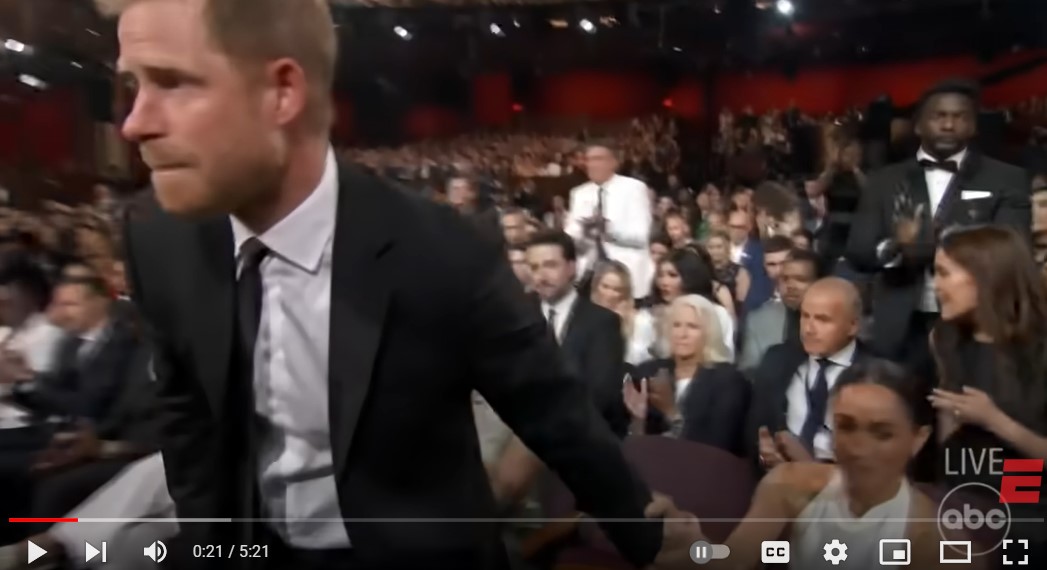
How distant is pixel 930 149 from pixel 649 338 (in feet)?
1.27

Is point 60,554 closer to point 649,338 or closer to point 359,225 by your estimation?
point 359,225

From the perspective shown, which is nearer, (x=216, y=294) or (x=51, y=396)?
(x=216, y=294)

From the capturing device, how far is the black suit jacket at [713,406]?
1165 mm

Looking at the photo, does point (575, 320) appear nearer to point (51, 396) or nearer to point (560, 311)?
point (560, 311)

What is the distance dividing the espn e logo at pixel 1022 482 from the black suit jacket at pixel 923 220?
0.21m

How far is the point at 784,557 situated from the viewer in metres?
1.20

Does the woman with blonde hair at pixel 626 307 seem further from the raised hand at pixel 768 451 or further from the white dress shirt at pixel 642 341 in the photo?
the raised hand at pixel 768 451

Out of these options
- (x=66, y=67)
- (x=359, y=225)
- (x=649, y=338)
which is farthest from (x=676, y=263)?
(x=66, y=67)

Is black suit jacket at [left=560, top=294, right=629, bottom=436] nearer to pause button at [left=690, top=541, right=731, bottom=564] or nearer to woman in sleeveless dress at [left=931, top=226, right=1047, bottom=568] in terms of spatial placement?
pause button at [left=690, top=541, right=731, bottom=564]

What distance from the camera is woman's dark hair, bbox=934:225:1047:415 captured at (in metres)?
1.13

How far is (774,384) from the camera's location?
3.80ft

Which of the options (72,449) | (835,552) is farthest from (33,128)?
(835,552)

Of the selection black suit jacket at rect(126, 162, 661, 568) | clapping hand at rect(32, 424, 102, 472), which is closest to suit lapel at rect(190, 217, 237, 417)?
black suit jacket at rect(126, 162, 661, 568)

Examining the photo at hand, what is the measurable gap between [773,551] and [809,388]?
208 millimetres
